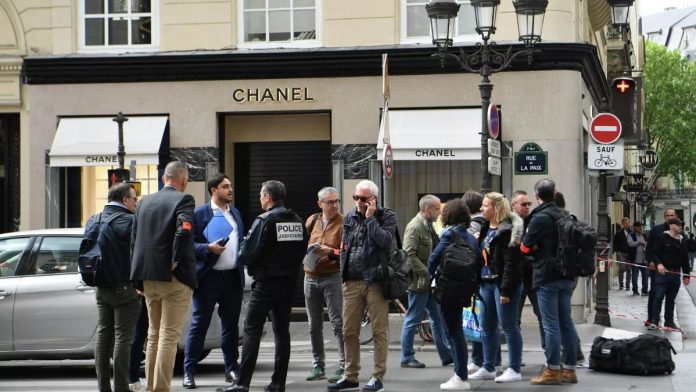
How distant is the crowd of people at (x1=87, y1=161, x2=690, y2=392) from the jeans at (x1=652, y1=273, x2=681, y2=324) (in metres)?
6.14

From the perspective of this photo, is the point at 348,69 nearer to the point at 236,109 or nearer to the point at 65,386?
the point at 236,109

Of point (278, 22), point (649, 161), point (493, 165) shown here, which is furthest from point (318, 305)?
point (649, 161)

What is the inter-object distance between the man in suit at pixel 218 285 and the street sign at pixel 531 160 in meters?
8.60

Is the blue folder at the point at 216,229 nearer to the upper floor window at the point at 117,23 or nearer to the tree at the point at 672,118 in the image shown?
the upper floor window at the point at 117,23

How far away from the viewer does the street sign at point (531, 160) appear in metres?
19.5

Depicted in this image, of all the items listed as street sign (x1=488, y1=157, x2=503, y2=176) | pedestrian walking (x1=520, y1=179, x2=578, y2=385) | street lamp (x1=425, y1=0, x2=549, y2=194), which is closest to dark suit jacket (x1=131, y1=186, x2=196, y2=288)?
pedestrian walking (x1=520, y1=179, x2=578, y2=385)

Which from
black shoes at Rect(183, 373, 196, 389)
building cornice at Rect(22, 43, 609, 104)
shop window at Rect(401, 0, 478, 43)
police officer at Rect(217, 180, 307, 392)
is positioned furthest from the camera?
shop window at Rect(401, 0, 478, 43)

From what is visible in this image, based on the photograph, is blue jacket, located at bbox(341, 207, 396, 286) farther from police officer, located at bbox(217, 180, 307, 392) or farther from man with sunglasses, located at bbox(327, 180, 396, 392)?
police officer, located at bbox(217, 180, 307, 392)

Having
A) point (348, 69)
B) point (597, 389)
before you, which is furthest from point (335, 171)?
point (597, 389)

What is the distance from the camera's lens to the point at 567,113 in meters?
19.6

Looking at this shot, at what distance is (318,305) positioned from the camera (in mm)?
12289

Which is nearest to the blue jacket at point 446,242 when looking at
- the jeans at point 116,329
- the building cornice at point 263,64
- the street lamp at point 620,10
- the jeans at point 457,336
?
the jeans at point 457,336

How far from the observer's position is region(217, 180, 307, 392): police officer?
34.8 feet

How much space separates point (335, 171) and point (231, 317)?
28.2 feet
